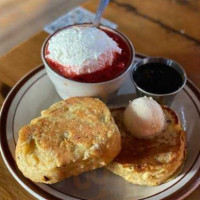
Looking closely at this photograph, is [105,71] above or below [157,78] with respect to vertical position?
above

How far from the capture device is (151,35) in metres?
1.70

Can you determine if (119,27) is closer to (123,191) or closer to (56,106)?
(56,106)

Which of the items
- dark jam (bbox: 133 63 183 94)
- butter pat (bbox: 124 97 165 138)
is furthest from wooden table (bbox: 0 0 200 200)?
butter pat (bbox: 124 97 165 138)

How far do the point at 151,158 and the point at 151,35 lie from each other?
816mm

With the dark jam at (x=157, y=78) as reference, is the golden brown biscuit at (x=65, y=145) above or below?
above

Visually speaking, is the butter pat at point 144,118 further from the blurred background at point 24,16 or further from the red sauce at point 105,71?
the blurred background at point 24,16

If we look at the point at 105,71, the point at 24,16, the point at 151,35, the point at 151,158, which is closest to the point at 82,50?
the point at 105,71

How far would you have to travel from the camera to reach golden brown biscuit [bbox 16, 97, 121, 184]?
0.98 m

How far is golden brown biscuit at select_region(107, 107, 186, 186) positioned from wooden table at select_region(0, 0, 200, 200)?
424mm

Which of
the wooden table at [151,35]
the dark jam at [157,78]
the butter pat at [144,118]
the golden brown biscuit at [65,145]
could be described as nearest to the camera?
the golden brown biscuit at [65,145]

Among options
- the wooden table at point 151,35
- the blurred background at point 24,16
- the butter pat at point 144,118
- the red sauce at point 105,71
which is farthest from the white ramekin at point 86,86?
the blurred background at point 24,16

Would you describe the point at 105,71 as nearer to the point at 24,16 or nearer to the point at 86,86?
the point at 86,86

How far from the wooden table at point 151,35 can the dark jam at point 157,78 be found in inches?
6.7

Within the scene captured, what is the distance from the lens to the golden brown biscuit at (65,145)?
38.5 inches
